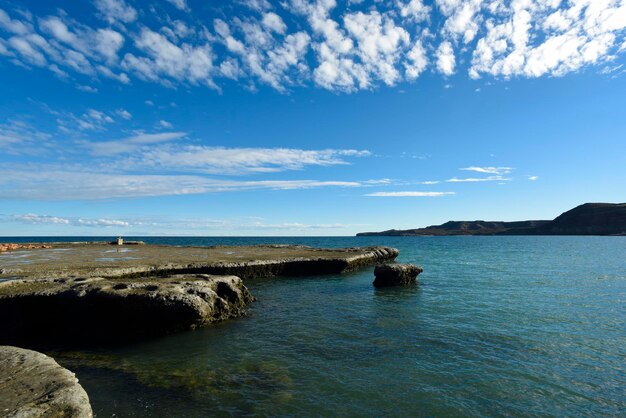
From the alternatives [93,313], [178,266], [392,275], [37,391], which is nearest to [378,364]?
[37,391]

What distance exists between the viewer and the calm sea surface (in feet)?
33.1

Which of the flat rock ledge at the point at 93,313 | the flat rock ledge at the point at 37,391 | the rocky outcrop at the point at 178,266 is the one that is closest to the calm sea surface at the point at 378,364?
the flat rock ledge at the point at 93,313

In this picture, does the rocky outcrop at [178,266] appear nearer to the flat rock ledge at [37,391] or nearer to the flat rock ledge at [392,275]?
the flat rock ledge at [392,275]

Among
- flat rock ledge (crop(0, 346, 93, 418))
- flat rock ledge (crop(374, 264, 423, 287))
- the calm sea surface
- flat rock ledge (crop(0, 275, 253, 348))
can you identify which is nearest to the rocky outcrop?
flat rock ledge (crop(0, 275, 253, 348))

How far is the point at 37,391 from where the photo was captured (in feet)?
26.6

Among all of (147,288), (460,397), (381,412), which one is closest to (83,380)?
(147,288)

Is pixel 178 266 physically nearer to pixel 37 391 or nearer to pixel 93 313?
pixel 93 313

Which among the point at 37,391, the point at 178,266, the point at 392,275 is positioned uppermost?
the point at 178,266

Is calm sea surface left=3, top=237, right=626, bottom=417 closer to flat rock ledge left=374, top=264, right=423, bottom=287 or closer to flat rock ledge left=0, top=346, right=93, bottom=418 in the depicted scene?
flat rock ledge left=0, top=346, right=93, bottom=418

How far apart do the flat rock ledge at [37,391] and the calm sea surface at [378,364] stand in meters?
1.72

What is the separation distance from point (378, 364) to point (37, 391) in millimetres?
10225

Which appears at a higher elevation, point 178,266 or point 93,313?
point 178,266

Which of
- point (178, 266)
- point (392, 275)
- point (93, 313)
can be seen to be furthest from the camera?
point (392, 275)

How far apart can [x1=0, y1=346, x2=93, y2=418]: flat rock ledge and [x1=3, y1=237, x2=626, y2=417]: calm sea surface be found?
1725mm
